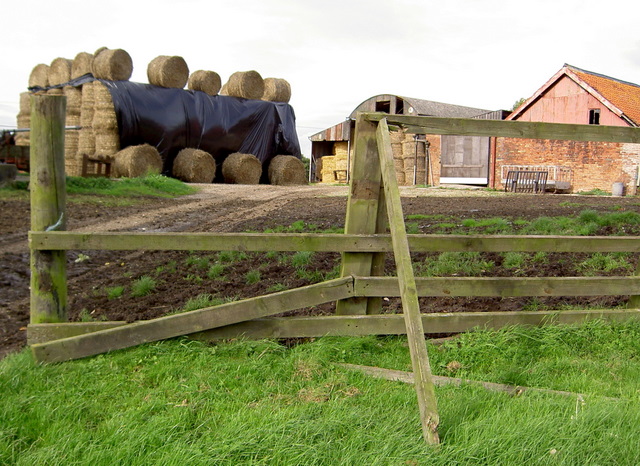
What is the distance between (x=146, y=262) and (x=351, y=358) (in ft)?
13.3

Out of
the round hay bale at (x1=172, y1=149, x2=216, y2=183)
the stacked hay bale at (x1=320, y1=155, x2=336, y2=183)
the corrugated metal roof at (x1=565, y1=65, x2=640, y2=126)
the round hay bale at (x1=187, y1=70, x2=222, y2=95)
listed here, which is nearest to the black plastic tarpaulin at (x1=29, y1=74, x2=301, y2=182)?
the round hay bale at (x1=187, y1=70, x2=222, y2=95)

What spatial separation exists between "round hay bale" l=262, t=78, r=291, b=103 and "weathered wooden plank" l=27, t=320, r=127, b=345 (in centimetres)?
2440

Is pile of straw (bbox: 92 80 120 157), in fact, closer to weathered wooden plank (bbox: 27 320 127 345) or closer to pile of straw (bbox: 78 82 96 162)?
pile of straw (bbox: 78 82 96 162)

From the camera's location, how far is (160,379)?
326 cm

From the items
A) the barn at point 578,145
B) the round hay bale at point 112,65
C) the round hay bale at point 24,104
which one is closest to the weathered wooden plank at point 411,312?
the round hay bale at point 112,65

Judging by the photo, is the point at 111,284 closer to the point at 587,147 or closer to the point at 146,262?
the point at 146,262

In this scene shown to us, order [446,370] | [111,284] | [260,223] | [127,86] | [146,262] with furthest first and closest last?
1. [127,86]
2. [260,223]
3. [146,262]
4. [111,284]
5. [446,370]

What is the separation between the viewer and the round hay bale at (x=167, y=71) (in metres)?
22.7

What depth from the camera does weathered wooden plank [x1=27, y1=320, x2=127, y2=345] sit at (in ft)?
11.9

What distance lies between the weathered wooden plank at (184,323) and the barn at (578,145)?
21642mm

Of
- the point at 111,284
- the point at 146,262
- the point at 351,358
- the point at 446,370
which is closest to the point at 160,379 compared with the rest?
the point at 351,358

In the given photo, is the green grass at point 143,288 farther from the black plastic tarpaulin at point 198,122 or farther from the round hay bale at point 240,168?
the round hay bale at point 240,168

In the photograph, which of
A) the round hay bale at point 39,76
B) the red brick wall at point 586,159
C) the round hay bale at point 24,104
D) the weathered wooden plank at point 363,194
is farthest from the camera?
the round hay bale at point 24,104

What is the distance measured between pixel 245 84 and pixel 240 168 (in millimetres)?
4277
